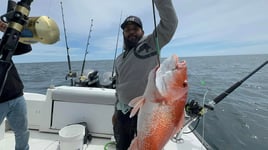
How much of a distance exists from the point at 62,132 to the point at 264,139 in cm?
490

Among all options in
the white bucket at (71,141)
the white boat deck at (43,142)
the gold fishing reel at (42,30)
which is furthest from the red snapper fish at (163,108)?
the white boat deck at (43,142)

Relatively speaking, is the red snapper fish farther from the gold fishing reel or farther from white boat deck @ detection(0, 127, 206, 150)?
white boat deck @ detection(0, 127, 206, 150)

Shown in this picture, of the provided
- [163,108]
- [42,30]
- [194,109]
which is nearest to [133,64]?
[42,30]

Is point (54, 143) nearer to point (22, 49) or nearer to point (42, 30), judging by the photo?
point (22, 49)

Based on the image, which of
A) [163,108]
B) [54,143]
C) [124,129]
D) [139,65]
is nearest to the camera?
[163,108]

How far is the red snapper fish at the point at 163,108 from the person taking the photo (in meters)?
0.81

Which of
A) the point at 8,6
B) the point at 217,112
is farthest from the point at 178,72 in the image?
the point at 217,112

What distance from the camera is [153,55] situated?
157 centimetres

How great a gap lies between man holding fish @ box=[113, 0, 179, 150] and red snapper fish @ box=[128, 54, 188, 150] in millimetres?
659

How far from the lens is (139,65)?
1578mm

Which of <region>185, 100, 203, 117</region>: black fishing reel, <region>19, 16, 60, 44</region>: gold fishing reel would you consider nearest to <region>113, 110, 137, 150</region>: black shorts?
<region>19, 16, 60, 44</region>: gold fishing reel

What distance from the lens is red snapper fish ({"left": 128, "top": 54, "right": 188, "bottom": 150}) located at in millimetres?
808

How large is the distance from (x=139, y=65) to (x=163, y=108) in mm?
801

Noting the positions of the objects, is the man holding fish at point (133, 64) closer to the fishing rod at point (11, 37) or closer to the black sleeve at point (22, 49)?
the fishing rod at point (11, 37)
